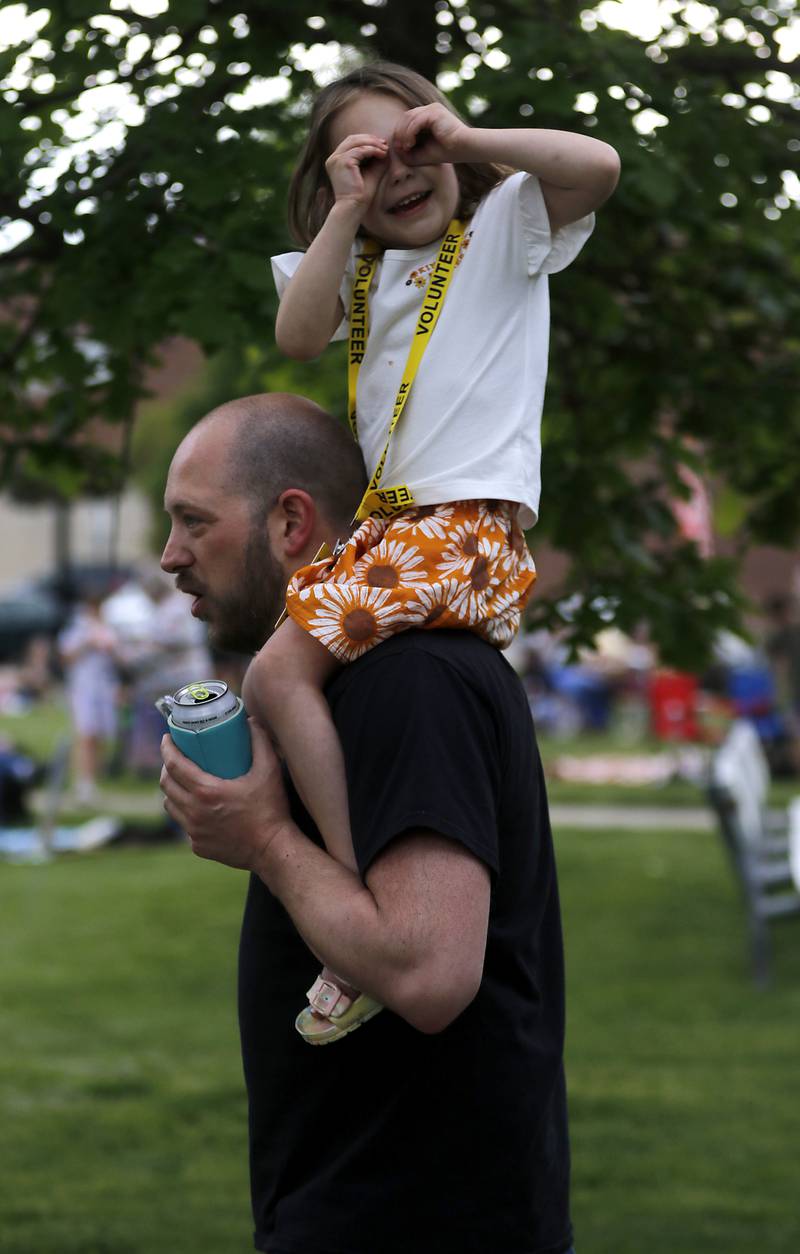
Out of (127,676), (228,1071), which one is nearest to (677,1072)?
(228,1071)

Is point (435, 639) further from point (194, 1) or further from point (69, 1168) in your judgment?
point (69, 1168)

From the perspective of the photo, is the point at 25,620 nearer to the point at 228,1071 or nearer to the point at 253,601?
the point at 228,1071

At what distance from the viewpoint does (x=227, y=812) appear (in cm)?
204

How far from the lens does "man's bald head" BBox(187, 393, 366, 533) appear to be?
2230 millimetres

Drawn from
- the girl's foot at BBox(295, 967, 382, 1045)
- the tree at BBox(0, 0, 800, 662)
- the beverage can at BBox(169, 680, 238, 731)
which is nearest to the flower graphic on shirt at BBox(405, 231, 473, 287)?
the beverage can at BBox(169, 680, 238, 731)

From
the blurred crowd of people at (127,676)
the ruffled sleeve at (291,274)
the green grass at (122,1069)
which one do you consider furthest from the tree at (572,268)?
the blurred crowd of people at (127,676)

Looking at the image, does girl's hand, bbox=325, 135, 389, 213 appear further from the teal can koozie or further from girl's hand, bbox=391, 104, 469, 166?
the teal can koozie

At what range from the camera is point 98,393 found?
4879 millimetres

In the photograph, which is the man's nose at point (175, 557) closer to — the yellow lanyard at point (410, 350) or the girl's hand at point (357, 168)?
the yellow lanyard at point (410, 350)

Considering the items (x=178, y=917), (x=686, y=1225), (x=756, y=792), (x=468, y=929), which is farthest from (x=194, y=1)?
(x=756, y=792)

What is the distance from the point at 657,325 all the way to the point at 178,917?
5.93 metres

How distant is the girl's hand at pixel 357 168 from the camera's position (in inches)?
87.8

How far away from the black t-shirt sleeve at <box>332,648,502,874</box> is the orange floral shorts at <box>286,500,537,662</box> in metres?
0.07

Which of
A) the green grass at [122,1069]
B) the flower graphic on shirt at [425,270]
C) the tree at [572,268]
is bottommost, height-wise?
the green grass at [122,1069]
